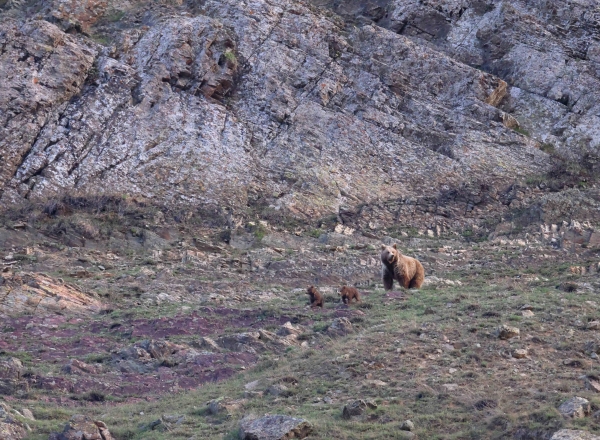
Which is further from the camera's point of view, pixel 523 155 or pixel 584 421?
pixel 523 155

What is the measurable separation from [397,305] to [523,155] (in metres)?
16.3

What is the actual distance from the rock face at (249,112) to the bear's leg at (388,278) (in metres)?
8.34

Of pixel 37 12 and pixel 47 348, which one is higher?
pixel 37 12

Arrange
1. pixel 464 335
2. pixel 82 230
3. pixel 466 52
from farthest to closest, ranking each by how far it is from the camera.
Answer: pixel 466 52 < pixel 82 230 < pixel 464 335

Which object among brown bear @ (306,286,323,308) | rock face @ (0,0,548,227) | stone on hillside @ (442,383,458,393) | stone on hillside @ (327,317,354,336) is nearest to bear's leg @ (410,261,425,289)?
brown bear @ (306,286,323,308)

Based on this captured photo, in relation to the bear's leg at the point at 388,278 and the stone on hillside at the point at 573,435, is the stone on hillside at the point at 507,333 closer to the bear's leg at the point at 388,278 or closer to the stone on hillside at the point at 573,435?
the stone on hillside at the point at 573,435

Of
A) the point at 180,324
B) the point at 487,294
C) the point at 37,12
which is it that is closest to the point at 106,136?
the point at 37,12

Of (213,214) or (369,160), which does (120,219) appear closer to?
(213,214)

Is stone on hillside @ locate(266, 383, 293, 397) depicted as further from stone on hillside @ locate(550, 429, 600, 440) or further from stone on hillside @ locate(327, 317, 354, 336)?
stone on hillside @ locate(550, 429, 600, 440)

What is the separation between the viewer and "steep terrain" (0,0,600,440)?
12.6m

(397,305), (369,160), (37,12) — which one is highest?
(37,12)

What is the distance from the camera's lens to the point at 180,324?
725 inches

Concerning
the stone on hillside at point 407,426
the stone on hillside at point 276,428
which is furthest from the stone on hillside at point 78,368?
the stone on hillside at point 407,426

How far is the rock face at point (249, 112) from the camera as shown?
97.6 ft
